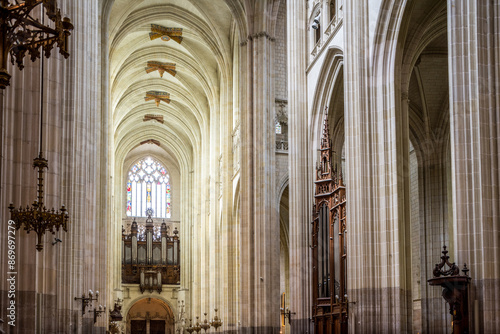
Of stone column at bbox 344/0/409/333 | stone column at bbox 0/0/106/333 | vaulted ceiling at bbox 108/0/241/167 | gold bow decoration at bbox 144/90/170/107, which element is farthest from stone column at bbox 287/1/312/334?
gold bow decoration at bbox 144/90/170/107

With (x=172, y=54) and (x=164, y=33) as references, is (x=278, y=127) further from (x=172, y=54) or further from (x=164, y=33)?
(x=172, y=54)

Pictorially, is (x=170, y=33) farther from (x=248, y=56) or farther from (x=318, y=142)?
(x=318, y=142)

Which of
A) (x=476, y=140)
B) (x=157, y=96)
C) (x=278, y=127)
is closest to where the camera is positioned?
(x=476, y=140)

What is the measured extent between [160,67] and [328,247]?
26.3 metres

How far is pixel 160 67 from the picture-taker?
44.2 meters

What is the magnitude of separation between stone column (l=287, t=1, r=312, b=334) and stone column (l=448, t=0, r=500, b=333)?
32.1 ft

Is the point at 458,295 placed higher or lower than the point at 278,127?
lower

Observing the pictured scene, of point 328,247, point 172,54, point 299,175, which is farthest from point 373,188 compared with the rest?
point 172,54

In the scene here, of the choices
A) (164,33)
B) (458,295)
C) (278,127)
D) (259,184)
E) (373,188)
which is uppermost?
(164,33)

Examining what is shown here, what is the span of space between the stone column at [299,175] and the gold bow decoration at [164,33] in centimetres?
1629

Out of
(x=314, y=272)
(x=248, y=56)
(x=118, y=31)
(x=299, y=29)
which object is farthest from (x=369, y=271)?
(x=118, y=31)

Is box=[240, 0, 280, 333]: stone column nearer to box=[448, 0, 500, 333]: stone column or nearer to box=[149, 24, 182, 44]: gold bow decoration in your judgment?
box=[149, 24, 182, 44]: gold bow decoration

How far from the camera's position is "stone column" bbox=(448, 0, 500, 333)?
12195 mm

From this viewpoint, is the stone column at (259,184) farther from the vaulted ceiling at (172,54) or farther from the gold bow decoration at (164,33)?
the gold bow decoration at (164,33)
